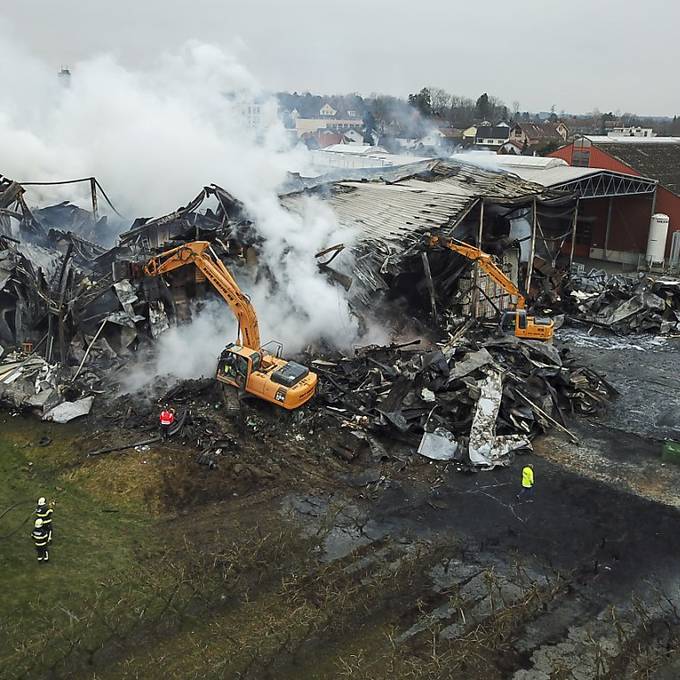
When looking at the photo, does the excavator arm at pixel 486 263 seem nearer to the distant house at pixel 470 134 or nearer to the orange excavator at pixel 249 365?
the orange excavator at pixel 249 365

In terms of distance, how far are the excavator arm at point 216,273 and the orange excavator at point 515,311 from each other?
7.08 meters

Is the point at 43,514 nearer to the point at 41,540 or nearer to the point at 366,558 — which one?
the point at 41,540

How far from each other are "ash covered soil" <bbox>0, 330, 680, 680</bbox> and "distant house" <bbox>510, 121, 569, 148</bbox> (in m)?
57.2

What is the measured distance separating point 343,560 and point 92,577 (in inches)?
135

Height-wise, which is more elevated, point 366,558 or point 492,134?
point 492,134

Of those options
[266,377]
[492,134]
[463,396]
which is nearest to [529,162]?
[463,396]

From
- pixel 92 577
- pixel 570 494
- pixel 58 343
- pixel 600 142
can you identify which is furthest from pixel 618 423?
pixel 600 142

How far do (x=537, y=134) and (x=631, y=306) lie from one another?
57428 mm

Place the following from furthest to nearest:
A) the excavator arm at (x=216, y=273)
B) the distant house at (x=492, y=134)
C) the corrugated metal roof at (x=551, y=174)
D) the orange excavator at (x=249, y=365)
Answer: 1. the distant house at (x=492, y=134)
2. the corrugated metal roof at (x=551, y=174)
3. the excavator arm at (x=216, y=273)
4. the orange excavator at (x=249, y=365)

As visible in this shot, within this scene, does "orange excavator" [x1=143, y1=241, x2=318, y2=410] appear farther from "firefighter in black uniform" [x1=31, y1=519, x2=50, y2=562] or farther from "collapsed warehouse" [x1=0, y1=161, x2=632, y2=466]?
"firefighter in black uniform" [x1=31, y1=519, x2=50, y2=562]

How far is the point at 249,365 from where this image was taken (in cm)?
1305

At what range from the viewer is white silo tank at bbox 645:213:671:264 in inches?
1153

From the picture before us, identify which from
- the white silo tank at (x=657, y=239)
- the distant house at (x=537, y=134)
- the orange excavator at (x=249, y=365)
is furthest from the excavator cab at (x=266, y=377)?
the distant house at (x=537, y=134)

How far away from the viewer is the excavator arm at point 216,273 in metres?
13.6
